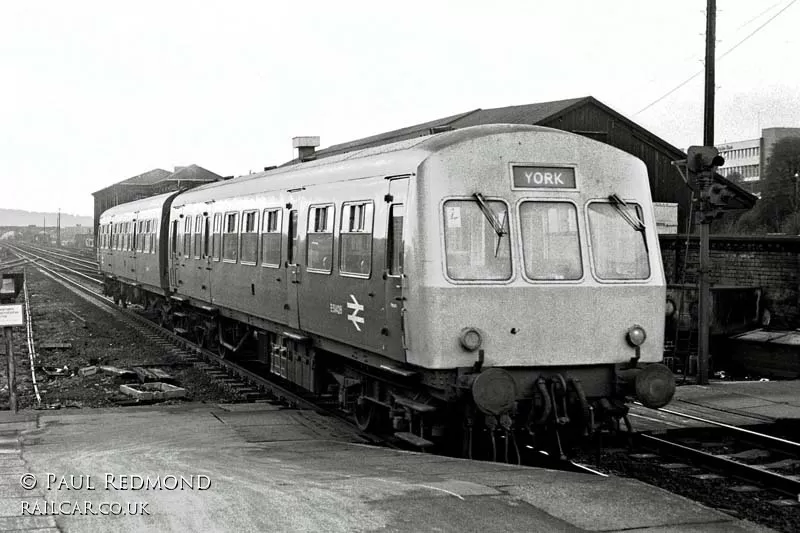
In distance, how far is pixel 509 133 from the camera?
27.7 feet

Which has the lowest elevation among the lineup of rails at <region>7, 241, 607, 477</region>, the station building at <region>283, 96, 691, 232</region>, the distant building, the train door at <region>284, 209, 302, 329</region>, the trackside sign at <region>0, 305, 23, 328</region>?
the lineup of rails at <region>7, 241, 607, 477</region>

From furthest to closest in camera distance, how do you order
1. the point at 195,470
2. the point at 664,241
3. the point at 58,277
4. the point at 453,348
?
the point at 58,277 → the point at 664,241 → the point at 453,348 → the point at 195,470

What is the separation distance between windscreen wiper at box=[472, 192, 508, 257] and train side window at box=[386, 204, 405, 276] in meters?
0.69

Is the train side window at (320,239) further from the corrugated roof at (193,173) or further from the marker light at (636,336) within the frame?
the corrugated roof at (193,173)

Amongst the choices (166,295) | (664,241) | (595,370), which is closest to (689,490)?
(595,370)

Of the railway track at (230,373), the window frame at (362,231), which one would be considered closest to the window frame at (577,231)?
the window frame at (362,231)

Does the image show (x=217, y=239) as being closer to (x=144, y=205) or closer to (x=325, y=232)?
(x=325, y=232)

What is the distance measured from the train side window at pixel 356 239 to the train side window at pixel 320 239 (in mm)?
394

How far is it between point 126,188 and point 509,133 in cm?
6188

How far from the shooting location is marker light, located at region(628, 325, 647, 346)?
8.49 metres

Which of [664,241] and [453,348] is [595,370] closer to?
[453,348]

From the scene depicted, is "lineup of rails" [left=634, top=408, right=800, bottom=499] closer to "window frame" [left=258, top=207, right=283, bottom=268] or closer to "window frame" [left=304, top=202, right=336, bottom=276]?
"window frame" [left=304, top=202, right=336, bottom=276]

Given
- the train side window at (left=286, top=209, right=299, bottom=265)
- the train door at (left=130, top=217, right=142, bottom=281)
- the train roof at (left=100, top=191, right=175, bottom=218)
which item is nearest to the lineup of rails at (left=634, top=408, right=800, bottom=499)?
the train side window at (left=286, top=209, right=299, bottom=265)

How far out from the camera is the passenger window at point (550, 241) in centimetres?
827
